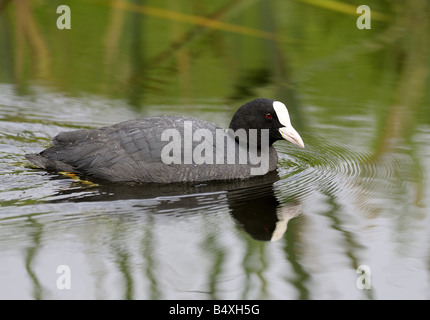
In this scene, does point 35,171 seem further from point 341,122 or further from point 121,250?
point 341,122

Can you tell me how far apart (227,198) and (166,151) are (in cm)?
67

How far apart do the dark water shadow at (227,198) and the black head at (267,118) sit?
0.40 m

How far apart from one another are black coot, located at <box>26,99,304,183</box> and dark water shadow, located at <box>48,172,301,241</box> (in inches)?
3.6

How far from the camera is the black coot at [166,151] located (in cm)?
549

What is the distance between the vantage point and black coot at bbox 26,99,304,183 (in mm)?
5492

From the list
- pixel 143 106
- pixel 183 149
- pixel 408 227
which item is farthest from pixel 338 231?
pixel 143 106

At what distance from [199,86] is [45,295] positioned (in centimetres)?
438

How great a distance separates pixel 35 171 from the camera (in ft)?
18.5
